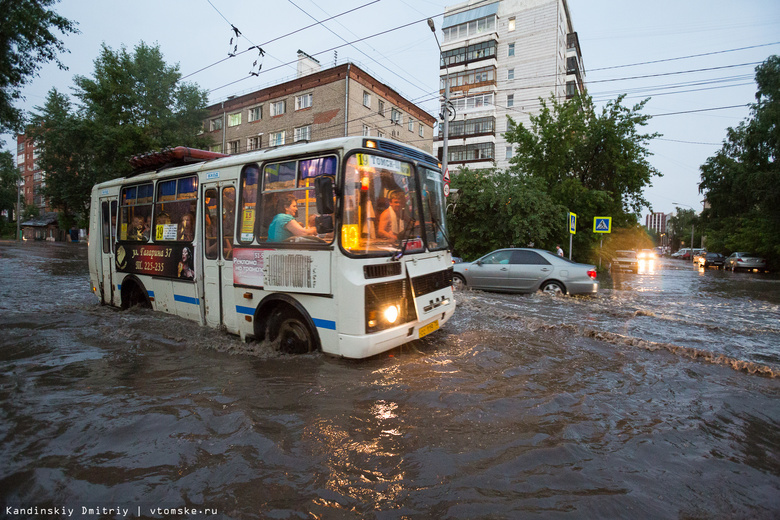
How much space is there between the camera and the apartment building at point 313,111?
3094cm

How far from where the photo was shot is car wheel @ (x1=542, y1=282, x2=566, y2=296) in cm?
1144

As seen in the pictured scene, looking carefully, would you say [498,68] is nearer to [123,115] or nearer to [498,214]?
[498,214]

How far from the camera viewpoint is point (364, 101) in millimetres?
32438

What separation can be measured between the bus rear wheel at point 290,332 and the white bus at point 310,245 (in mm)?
15

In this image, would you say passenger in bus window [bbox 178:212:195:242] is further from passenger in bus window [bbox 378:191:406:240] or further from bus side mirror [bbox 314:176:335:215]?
passenger in bus window [bbox 378:191:406:240]

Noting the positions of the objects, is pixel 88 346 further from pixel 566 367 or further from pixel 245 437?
pixel 566 367

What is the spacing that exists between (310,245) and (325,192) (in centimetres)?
73

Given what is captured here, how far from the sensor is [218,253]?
19.4ft

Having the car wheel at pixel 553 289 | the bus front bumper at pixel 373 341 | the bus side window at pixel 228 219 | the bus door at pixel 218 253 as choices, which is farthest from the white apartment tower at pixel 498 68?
the bus front bumper at pixel 373 341

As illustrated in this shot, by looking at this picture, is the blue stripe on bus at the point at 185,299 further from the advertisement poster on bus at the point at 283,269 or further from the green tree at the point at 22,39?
the green tree at the point at 22,39

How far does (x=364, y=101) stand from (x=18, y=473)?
32.8 metres

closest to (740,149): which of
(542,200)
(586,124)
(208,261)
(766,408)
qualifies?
(586,124)

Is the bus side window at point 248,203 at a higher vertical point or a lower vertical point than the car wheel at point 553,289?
higher

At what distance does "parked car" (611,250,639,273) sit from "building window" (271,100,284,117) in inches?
1119
